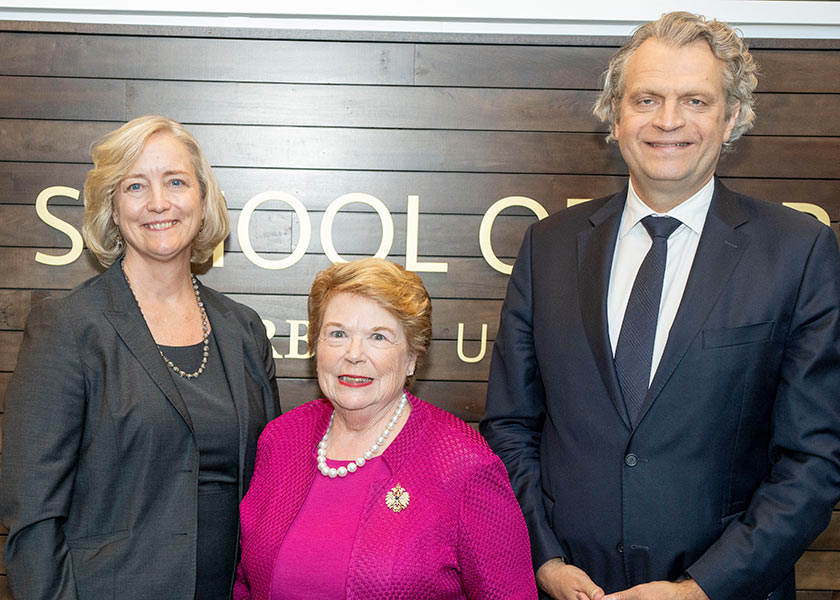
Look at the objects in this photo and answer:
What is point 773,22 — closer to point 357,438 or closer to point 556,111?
point 556,111

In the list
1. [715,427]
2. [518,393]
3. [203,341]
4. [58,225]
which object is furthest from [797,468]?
[58,225]

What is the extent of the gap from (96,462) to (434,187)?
1.52 metres

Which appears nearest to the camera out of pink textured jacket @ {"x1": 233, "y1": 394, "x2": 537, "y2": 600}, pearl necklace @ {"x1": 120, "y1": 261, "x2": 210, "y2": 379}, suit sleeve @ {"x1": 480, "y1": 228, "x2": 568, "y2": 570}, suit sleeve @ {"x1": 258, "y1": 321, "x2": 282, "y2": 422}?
pink textured jacket @ {"x1": 233, "y1": 394, "x2": 537, "y2": 600}

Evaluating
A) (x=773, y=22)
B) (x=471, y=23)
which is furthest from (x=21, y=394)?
(x=773, y=22)

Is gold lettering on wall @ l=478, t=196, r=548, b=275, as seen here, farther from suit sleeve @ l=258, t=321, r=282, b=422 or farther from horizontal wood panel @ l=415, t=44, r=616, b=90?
suit sleeve @ l=258, t=321, r=282, b=422

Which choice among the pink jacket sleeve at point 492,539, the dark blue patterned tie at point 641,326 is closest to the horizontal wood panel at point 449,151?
the dark blue patterned tie at point 641,326

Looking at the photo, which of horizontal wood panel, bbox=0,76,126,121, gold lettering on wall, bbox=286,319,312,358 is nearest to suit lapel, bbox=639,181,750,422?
gold lettering on wall, bbox=286,319,312,358

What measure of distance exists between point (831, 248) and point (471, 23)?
1.59m

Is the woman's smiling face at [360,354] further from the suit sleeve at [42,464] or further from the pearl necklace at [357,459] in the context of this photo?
the suit sleeve at [42,464]

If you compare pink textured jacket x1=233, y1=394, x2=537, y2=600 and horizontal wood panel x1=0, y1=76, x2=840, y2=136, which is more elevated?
horizontal wood panel x1=0, y1=76, x2=840, y2=136

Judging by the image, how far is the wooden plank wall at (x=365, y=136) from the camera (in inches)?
118

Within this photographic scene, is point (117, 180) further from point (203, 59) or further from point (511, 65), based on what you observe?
point (511, 65)

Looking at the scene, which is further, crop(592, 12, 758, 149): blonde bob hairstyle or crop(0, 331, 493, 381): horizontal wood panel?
crop(0, 331, 493, 381): horizontal wood panel

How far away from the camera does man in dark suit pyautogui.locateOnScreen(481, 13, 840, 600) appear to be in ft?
6.15
